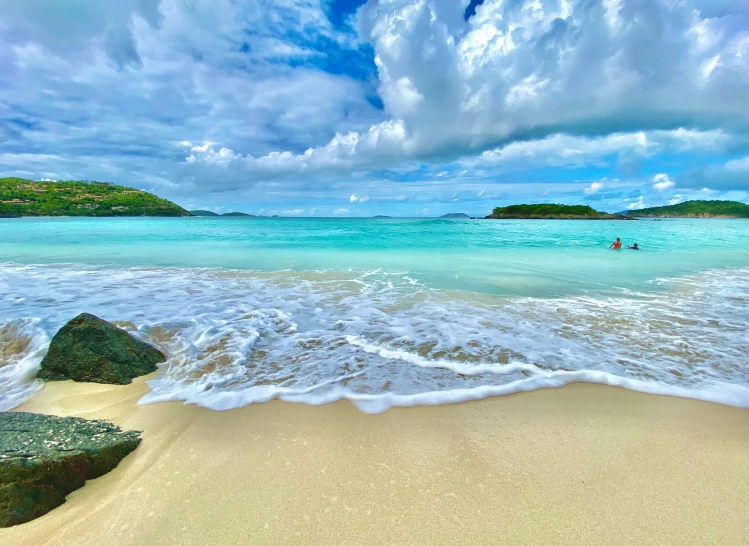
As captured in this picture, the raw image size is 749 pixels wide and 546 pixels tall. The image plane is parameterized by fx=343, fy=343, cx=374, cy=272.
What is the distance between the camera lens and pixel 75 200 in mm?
107938

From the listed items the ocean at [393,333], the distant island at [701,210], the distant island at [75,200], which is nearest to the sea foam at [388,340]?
the ocean at [393,333]

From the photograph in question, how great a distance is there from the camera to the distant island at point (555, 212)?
436 ft

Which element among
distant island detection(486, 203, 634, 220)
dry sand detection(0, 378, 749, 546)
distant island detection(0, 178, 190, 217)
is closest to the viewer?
dry sand detection(0, 378, 749, 546)

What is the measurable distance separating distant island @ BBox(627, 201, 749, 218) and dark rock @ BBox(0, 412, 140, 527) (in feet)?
691

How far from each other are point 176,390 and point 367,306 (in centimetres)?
442

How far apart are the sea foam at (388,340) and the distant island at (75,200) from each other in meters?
122

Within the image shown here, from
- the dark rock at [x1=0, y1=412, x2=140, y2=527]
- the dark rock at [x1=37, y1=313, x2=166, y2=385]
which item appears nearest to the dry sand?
the dark rock at [x1=0, y1=412, x2=140, y2=527]

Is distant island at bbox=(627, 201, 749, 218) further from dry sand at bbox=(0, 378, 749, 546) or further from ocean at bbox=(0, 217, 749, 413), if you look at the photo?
dry sand at bbox=(0, 378, 749, 546)

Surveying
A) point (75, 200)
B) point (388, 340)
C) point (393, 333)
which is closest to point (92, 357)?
point (388, 340)

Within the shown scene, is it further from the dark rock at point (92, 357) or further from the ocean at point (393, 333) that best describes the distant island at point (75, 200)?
the dark rock at point (92, 357)

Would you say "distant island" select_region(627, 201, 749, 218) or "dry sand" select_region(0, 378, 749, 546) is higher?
"distant island" select_region(627, 201, 749, 218)

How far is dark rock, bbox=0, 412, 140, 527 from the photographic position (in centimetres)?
232

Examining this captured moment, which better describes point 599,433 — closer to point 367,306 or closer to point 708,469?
point 708,469

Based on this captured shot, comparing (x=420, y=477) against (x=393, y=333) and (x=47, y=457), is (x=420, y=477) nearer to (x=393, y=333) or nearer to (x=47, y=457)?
(x=47, y=457)
